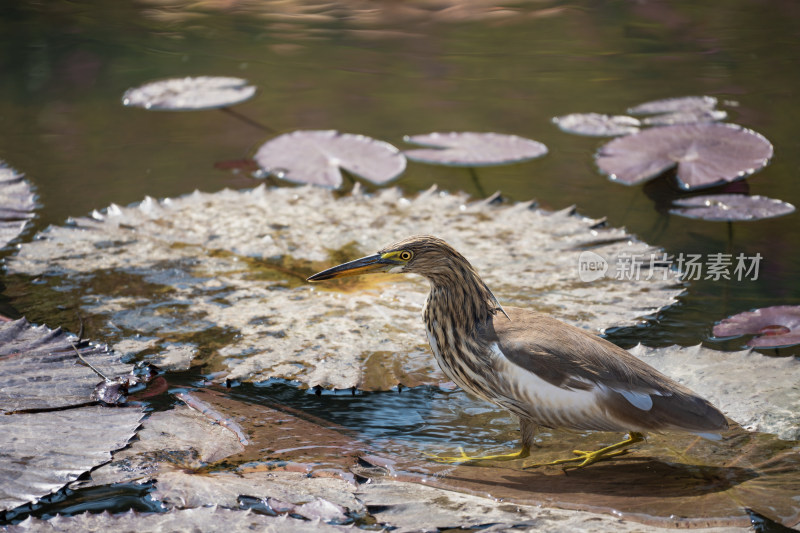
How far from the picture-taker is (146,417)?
3.00 metres

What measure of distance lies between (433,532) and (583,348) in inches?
36.0

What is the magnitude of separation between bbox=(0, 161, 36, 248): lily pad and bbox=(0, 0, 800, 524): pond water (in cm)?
12

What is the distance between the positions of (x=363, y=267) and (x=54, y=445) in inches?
49.6

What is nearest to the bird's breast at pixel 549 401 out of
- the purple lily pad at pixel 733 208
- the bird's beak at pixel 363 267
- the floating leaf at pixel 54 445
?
the bird's beak at pixel 363 267

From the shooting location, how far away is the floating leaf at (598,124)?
5.72 m

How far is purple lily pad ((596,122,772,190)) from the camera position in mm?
4906

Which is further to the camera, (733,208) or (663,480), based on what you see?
(733,208)

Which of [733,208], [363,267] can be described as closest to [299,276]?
[363,267]

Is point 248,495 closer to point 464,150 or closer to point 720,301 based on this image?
point 720,301

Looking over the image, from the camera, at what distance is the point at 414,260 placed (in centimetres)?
328

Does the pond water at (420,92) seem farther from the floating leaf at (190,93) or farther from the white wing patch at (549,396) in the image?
the white wing patch at (549,396)

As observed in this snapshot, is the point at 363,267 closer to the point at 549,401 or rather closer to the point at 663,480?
the point at 549,401

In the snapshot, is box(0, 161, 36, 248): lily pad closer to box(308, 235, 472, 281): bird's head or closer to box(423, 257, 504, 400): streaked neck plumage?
box(308, 235, 472, 281): bird's head

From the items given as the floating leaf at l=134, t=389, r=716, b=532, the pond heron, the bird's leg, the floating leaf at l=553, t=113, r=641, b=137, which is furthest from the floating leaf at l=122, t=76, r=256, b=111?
the bird's leg
